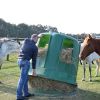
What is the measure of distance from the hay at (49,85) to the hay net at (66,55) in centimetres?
83

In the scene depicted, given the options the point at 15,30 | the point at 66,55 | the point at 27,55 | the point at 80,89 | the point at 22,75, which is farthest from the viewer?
the point at 15,30

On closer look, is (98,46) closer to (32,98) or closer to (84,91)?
(84,91)

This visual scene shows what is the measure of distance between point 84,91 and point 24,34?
3415 cm

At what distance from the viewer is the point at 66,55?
14.0 m

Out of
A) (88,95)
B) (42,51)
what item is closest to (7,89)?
(42,51)

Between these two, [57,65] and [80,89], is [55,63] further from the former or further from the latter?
[80,89]

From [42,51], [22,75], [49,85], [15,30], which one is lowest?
[49,85]

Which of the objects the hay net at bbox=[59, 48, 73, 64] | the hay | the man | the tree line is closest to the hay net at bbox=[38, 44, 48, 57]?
the hay net at bbox=[59, 48, 73, 64]

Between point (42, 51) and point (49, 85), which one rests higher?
point (42, 51)

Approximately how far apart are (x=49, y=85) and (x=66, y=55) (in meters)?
1.23

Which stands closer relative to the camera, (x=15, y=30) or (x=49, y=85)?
(x=49, y=85)

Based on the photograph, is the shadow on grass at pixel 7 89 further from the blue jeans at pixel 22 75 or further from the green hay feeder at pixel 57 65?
the blue jeans at pixel 22 75

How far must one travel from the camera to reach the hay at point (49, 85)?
13789mm

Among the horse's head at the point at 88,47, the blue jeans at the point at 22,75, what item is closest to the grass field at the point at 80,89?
the blue jeans at the point at 22,75
